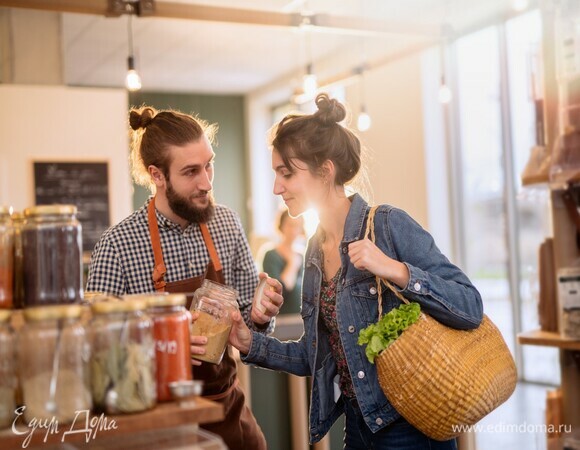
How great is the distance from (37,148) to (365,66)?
263cm

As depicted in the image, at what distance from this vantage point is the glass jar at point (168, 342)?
3.85ft

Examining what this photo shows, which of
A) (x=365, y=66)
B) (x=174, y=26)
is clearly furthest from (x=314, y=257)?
(x=174, y=26)

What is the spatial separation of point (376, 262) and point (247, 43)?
6273mm

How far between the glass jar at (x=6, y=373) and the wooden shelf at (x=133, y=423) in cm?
2

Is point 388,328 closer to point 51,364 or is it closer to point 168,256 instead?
point 168,256

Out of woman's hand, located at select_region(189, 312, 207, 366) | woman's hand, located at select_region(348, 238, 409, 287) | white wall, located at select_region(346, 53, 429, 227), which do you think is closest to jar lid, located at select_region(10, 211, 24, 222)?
woman's hand, located at select_region(189, 312, 207, 366)

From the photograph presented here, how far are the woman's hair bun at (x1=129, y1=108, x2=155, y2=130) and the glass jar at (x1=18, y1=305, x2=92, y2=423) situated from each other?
52.2 inches

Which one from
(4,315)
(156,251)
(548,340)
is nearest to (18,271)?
(4,315)

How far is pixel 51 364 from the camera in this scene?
3.49 feet

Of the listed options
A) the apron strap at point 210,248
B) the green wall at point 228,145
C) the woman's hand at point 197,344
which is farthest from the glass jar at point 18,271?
the green wall at point 228,145

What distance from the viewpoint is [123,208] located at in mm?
6004

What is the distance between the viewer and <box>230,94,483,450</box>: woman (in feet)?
5.85

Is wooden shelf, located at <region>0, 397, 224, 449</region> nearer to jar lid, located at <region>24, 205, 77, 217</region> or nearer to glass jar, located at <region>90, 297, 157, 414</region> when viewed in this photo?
glass jar, located at <region>90, 297, 157, 414</region>

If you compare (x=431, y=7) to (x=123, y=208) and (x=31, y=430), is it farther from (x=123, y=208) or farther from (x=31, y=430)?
(x=31, y=430)
